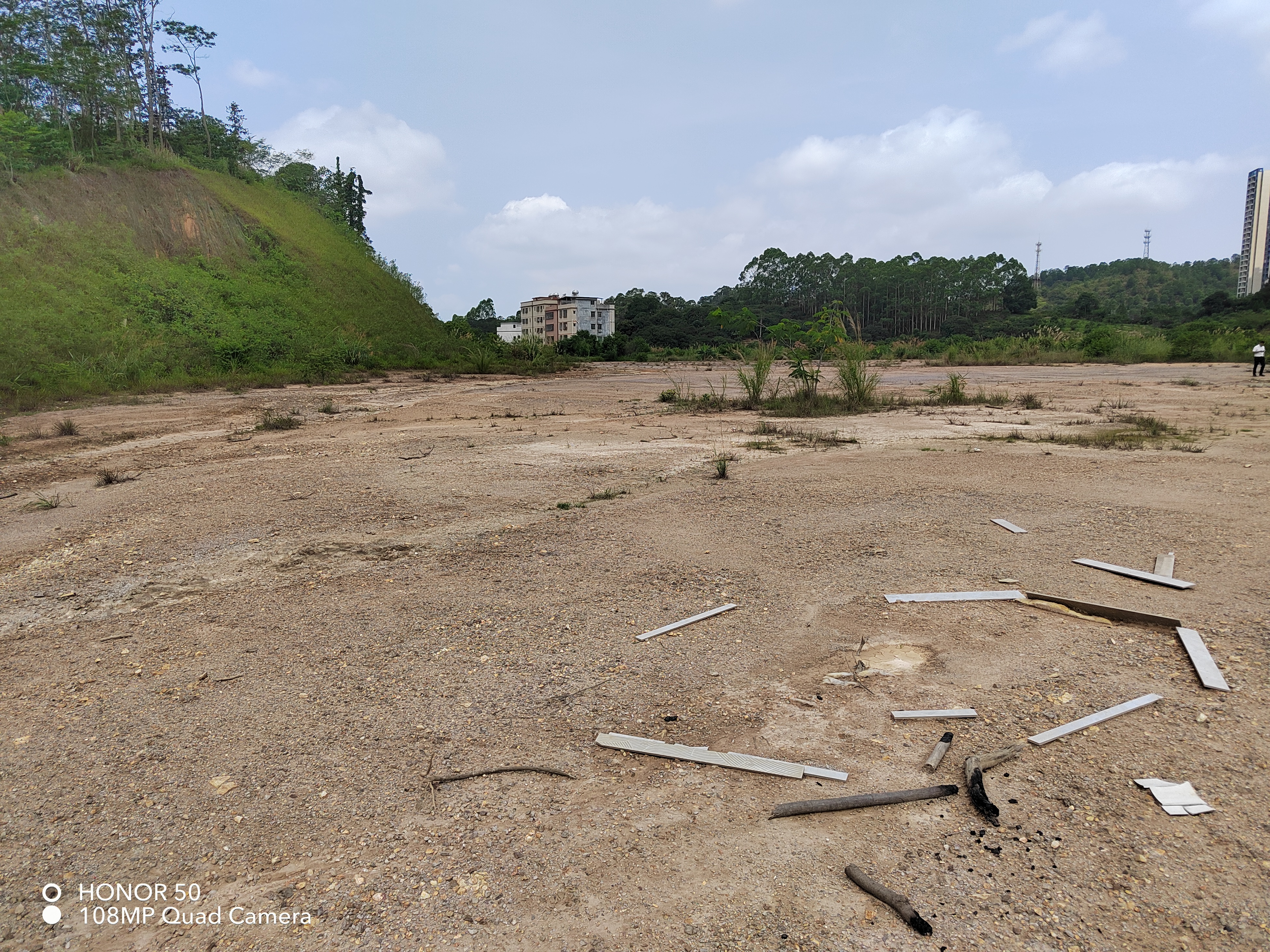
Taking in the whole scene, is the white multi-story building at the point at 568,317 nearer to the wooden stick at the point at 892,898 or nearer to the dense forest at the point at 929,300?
the dense forest at the point at 929,300

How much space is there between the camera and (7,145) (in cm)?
2578

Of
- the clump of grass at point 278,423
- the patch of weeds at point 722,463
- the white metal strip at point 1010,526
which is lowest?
the white metal strip at point 1010,526

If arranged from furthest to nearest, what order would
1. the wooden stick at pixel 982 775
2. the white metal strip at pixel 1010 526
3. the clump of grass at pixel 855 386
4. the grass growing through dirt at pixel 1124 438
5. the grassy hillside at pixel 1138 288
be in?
the grassy hillside at pixel 1138 288 → the clump of grass at pixel 855 386 → the grass growing through dirt at pixel 1124 438 → the white metal strip at pixel 1010 526 → the wooden stick at pixel 982 775

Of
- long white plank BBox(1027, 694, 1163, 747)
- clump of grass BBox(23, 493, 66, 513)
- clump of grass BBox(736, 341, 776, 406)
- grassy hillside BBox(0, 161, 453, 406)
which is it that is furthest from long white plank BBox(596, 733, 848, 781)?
grassy hillside BBox(0, 161, 453, 406)

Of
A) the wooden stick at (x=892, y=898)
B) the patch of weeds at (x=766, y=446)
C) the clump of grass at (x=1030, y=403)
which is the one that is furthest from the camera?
the clump of grass at (x=1030, y=403)

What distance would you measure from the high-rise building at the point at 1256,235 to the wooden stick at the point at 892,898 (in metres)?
91.6

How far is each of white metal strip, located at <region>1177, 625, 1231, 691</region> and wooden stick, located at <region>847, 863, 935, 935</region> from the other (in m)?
1.93

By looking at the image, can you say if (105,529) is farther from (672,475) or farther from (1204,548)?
(1204,548)

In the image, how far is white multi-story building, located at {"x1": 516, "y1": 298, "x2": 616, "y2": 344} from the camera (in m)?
90.9

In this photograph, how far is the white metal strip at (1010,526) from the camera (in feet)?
17.2

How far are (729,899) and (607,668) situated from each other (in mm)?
1461

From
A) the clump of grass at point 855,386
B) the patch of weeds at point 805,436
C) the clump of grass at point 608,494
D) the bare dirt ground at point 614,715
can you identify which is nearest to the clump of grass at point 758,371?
the clump of grass at point 855,386

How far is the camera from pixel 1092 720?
2.70m

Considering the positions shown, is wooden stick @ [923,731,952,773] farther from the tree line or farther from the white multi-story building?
the white multi-story building
